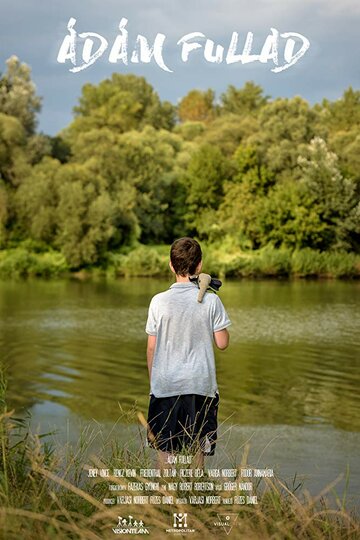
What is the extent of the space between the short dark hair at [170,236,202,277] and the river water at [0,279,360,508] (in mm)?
699

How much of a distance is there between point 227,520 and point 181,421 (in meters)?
0.62

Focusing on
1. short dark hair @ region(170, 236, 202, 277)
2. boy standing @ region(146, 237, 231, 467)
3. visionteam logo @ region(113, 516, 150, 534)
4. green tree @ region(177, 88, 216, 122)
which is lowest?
visionteam logo @ region(113, 516, 150, 534)

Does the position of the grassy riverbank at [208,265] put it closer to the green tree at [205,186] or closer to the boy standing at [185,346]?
the green tree at [205,186]

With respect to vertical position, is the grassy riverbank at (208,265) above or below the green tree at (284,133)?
below

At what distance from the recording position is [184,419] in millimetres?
3691

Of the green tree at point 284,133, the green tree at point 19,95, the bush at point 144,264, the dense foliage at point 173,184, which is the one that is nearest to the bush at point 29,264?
the dense foliage at point 173,184

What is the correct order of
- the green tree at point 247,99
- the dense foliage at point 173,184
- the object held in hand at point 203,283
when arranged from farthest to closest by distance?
the green tree at point 247,99 < the dense foliage at point 173,184 < the object held in hand at point 203,283

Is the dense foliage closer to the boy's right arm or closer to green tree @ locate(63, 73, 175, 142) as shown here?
green tree @ locate(63, 73, 175, 142)

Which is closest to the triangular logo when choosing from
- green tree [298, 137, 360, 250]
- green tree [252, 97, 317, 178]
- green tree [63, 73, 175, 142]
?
green tree [298, 137, 360, 250]

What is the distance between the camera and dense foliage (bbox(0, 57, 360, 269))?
1277 inches

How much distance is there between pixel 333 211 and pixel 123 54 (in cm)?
2804

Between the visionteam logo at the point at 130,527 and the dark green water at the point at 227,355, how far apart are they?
15.7ft

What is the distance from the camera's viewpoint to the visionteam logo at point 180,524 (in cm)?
291

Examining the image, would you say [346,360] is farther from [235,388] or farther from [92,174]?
[92,174]
